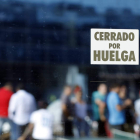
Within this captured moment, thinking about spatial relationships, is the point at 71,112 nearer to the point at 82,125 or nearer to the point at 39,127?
the point at 82,125

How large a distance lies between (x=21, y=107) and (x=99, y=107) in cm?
113

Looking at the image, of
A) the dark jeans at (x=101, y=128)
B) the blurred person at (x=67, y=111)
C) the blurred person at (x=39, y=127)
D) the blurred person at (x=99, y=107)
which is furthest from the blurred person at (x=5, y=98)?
the dark jeans at (x=101, y=128)

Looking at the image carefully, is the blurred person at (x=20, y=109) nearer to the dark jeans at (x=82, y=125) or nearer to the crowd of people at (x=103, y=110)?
the crowd of people at (x=103, y=110)

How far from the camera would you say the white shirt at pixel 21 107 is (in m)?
4.08

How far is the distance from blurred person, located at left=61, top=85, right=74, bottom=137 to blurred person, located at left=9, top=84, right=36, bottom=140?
1.42 ft

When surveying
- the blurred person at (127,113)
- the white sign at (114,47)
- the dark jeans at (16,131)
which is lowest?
the dark jeans at (16,131)

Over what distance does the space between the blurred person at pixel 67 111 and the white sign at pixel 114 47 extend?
57cm

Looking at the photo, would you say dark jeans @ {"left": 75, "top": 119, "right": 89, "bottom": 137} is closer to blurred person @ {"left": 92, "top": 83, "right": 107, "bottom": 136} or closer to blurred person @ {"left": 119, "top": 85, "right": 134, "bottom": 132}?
blurred person @ {"left": 92, "top": 83, "right": 107, "bottom": 136}

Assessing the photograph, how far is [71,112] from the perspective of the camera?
4.16 m

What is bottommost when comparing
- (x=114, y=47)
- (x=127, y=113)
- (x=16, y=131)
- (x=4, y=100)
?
(x=16, y=131)

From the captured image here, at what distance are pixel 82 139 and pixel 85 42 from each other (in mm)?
1408

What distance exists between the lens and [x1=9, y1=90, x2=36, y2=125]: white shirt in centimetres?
408

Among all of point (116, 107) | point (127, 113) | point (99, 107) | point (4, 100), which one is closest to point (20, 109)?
point (4, 100)

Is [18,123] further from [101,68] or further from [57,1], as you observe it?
[57,1]
